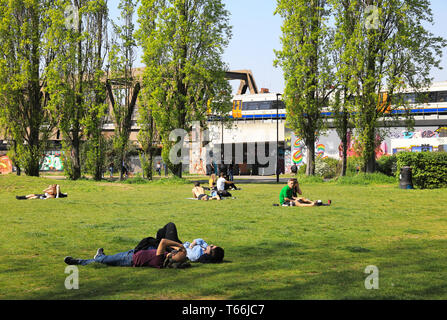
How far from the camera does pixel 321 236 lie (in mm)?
10883

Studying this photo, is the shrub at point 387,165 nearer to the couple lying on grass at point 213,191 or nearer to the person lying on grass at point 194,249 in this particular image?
the couple lying on grass at point 213,191

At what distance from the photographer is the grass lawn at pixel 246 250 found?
6.25 m

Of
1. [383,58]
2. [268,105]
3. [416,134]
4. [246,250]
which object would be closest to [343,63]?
[383,58]

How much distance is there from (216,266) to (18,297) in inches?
114

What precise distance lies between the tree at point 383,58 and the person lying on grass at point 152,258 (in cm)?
2702

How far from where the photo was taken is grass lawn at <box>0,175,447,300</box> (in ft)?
20.5

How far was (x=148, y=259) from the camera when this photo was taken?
7801 millimetres

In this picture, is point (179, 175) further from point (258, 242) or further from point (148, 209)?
point (258, 242)

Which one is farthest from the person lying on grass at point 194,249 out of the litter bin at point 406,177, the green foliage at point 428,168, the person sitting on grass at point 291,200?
the green foliage at point 428,168

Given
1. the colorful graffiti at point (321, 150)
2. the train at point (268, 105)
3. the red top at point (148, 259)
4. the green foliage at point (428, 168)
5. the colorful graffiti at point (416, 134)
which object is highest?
the train at point (268, 105)

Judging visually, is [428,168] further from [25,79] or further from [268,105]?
[268,105]

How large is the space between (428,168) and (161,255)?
74.9ft

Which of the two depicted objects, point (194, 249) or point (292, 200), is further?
point (292, 200)

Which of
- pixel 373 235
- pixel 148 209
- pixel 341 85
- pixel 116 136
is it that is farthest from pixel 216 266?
pixel 116 136
